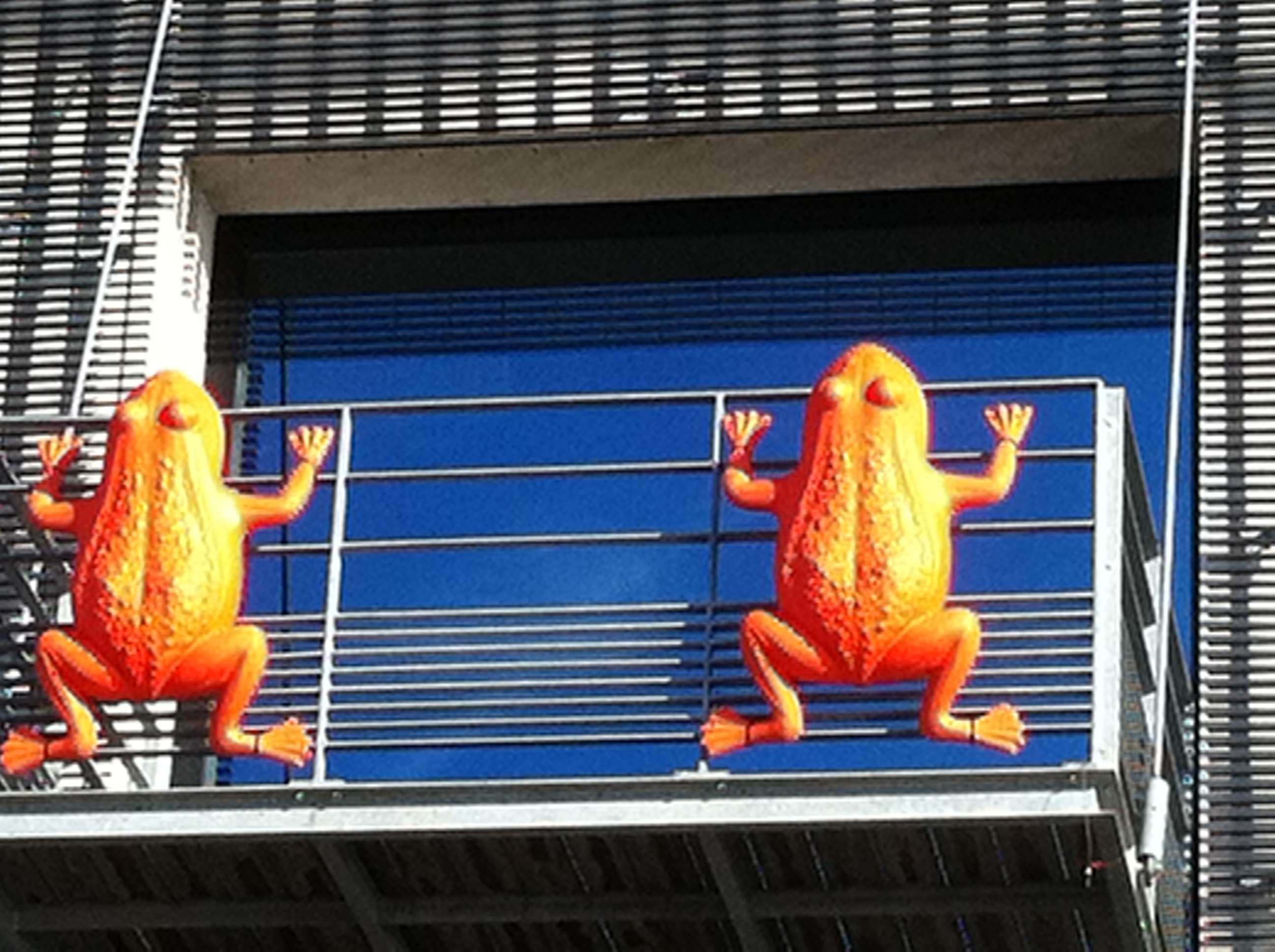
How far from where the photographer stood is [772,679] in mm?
12758

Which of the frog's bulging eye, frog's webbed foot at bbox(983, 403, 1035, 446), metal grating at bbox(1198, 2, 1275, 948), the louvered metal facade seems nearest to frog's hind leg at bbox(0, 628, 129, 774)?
the louvered metal facade

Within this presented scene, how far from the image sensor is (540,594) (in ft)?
49.2

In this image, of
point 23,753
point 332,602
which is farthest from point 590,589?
point 23,753

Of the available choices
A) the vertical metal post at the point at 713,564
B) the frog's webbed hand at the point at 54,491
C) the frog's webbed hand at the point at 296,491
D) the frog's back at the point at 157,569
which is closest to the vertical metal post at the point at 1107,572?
the vertical metal post at the point at 713,564

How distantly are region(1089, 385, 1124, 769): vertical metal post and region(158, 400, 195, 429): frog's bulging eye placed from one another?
2.80 meters

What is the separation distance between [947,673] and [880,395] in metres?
0.90

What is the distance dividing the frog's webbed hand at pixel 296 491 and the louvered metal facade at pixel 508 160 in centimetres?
86

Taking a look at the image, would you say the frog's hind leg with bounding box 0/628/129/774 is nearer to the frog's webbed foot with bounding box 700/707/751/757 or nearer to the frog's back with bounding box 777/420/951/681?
the frog's webbed foot with bounding box 700/707/751/757

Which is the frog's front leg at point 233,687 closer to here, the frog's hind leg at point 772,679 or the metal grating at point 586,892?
the metal grating at point 586,892

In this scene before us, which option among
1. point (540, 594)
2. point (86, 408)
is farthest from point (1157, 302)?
point (86, 408)

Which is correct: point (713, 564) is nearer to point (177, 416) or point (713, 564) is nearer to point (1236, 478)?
point (177, 416)

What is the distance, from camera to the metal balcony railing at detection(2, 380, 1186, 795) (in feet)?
42.8

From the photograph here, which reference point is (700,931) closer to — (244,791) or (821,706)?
(821,706)

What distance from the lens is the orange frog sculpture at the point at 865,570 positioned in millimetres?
12680
